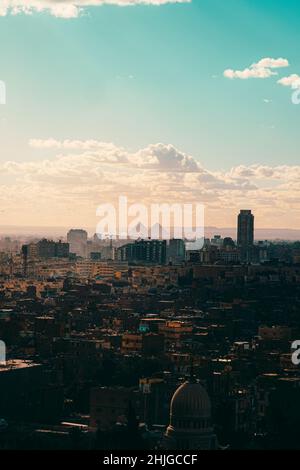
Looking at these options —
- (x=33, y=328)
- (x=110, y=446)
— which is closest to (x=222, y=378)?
(x=110, y=446)

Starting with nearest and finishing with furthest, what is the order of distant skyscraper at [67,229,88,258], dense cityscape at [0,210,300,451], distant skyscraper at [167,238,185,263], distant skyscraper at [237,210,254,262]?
1. dense cityscape at [0,210,300,451]
2. distant skyscraper at [167,238,185,263]
3. distant skyscraper at [237,210,254,262]
4. distant skyscraper at [67,229,88,258]

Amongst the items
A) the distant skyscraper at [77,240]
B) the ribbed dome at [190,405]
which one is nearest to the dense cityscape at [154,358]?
the ribbed dome at [190,405]

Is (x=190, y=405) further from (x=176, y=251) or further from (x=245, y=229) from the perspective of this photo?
(x=245, y=229)

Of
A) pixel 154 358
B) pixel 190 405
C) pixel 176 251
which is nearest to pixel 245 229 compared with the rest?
pixel 176 251

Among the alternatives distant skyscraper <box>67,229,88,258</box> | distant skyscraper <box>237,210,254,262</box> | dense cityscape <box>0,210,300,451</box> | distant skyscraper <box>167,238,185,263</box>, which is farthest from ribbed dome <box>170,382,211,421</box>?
distant skyscraper <box>67,229,88,258</box>

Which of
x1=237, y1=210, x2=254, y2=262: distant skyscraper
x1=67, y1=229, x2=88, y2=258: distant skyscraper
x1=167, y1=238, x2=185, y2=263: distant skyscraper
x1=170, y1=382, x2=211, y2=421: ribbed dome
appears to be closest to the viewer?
x1=170, y1=382, x2=211, y2=421: ribbed dome

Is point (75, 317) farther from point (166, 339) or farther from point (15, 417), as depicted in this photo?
point (15, 417)

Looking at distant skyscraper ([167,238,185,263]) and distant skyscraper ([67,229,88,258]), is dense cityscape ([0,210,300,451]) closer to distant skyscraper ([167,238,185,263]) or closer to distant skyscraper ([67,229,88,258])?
distant skyscraper ([167,238,185,263])
